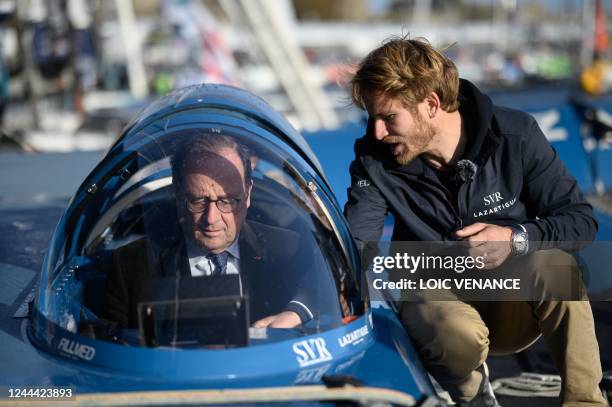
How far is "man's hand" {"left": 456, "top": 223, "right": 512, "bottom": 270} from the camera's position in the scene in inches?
109

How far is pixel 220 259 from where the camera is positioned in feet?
8.53

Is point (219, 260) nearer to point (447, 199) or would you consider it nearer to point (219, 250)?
point (219, 250)

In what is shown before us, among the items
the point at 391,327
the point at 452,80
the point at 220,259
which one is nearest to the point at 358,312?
the point at 391,327

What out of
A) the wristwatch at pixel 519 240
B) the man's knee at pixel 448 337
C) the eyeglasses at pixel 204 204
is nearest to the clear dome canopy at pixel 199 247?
the eyeglasses at pixel 204 204

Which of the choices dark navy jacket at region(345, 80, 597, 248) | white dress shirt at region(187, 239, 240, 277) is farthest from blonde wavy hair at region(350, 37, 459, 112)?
white dress shirt at region(187, 239, 240, 277)

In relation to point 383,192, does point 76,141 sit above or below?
below

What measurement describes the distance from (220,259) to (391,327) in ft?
1.92

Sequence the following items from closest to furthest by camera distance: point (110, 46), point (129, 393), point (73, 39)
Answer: point (129, 393) → point (73, 39) → point (110, 46)

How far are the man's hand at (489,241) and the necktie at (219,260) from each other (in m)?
0.77

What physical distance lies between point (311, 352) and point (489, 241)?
0.81 meters

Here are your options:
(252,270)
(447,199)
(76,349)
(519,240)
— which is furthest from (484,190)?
(76,349)

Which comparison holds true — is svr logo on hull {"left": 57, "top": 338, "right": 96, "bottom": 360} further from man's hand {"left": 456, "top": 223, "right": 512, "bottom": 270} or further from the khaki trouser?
man's hand {"left": 456, "top": 223, "right": 512, "bottom": 270}

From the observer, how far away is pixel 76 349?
2.37m

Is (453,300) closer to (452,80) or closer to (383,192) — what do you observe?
(383,192)
